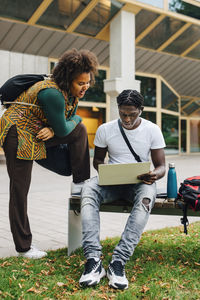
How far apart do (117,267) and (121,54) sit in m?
12.8

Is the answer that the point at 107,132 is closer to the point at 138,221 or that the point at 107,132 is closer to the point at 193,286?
the point at 138,221

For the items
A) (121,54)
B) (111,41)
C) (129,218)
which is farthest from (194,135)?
(129,218)

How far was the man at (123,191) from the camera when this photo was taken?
3.09 m

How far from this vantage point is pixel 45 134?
3668 mm

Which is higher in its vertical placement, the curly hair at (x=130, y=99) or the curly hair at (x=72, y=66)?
the curly hair at (x=72, y=66)

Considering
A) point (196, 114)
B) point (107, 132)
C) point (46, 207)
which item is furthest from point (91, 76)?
point (196, 114)

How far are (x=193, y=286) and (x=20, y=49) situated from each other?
15.6 metres

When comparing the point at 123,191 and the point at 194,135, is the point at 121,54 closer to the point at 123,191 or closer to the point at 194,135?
the point at 123,191

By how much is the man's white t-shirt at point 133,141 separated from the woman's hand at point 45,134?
19.9 inches

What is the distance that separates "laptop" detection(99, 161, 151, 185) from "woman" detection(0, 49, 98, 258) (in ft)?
1.89

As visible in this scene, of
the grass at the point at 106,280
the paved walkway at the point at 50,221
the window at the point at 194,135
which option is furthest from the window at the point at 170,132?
the grass at the point at 106,280

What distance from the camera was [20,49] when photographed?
56.2ft

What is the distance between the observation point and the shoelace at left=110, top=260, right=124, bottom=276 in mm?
3068

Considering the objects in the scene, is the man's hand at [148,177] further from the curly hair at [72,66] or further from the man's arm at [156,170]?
the curly hair at [72,66]
